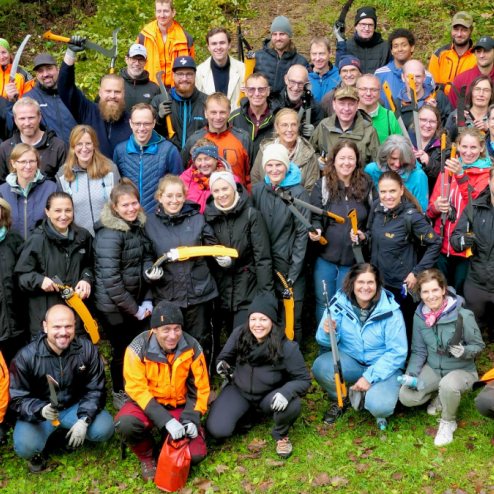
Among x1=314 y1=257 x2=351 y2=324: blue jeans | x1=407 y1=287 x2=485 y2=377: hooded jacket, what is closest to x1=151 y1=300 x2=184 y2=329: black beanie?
x1=314 y1=257 x2=351 y2=324: blue jeans

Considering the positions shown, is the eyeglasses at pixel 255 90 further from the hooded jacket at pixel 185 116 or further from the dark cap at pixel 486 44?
the dark cap at pixel 486 44

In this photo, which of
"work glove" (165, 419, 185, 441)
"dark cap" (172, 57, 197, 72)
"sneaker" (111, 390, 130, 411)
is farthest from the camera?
"dark cap" (172, 57, 197, 72)

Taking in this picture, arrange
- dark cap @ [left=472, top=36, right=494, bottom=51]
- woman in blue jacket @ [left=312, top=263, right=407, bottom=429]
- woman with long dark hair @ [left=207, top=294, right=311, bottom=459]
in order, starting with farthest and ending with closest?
dark cap @ [left=472, top=36, right=494, bottom=51]
woman in blue jacket @ [left=312, top=263, right=407, bottom=429]
woman with long dark hair @ [left=207, top=294, right=311, bottom=459]

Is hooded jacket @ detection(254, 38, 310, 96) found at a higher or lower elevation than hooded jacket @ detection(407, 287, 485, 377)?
higher

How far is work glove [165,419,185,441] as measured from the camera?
6.00 m

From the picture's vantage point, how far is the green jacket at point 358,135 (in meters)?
7.68

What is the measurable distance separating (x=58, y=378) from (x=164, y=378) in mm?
1031

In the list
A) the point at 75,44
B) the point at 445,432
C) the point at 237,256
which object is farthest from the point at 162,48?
the point at 445,432

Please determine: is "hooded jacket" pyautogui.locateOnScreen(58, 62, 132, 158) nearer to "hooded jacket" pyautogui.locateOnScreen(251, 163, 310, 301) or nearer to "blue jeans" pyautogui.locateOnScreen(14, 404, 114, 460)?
"hooded jacket" pyautogui.locateOnScreen(251, 163, 310, 301)

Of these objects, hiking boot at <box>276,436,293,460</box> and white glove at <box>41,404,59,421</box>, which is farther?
Answer: hiking boot at <box>276,436,293,460</box>

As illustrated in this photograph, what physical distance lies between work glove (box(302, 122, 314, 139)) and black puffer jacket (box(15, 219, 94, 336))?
306 cm

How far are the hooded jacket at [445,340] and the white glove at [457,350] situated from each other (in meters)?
0.04

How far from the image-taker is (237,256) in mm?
6879

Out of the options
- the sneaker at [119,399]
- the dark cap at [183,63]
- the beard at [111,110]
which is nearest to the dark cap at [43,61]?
the beard at [111,110]
